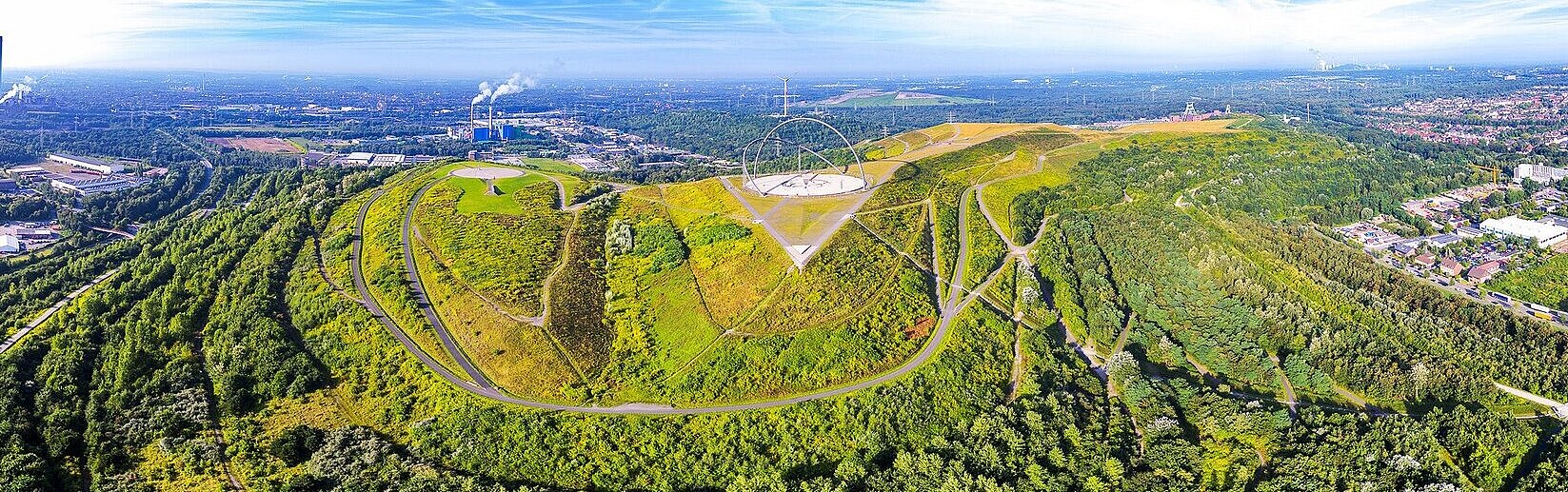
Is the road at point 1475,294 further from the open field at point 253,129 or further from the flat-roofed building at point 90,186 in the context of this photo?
the open field at point 253,129

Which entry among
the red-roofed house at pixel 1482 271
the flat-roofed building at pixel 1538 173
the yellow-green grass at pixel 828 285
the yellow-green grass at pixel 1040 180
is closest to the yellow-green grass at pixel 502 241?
the yellow-green grass at pixel 828 285

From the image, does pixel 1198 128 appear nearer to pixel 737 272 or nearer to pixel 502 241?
pixel 737 272

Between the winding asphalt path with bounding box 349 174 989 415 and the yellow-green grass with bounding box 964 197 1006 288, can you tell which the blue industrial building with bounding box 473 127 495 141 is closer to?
the winding asphalt path with bounding box 349 174 989 415

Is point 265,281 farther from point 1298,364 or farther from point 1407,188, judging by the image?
point 1407,188

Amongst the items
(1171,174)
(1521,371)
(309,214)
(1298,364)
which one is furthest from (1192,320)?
(309,214)

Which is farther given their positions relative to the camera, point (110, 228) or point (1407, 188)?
point (1407, 188)

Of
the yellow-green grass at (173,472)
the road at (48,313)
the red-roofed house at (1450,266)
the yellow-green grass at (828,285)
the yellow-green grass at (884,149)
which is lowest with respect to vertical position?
the yellow-green grass at (173,472)
